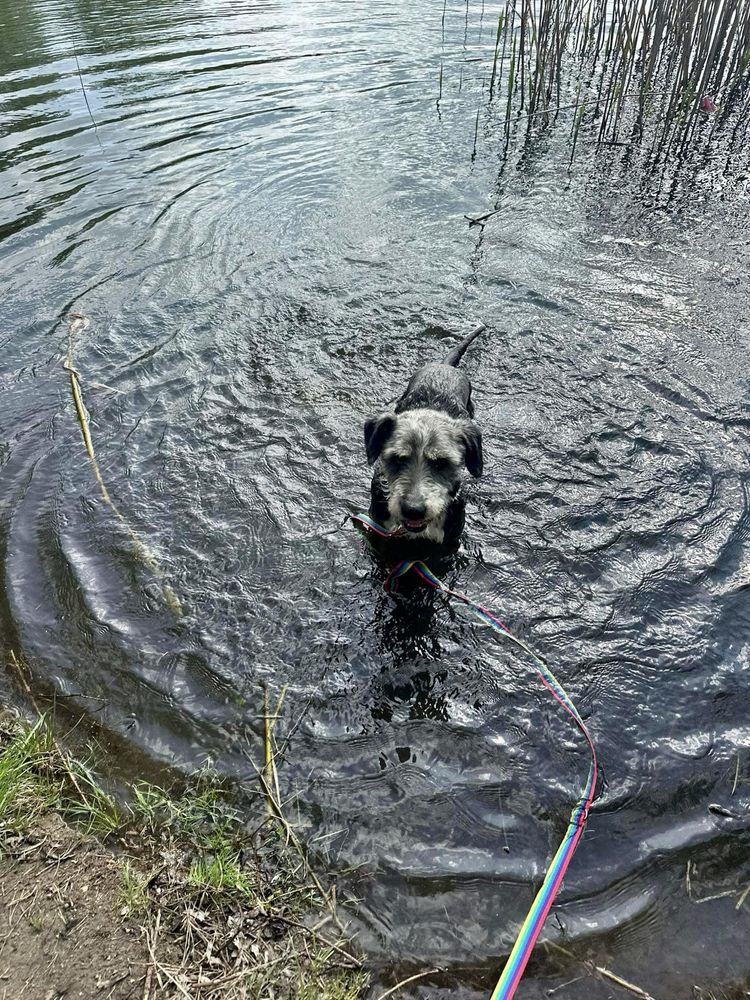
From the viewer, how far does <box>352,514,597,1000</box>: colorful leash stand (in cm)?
247

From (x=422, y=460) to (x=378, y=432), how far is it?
0.46m

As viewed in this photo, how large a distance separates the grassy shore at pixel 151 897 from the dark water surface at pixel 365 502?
24 cm

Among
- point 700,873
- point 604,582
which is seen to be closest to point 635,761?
point 700,873

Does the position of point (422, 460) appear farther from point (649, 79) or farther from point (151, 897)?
point (649, 79)

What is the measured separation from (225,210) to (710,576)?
823cm

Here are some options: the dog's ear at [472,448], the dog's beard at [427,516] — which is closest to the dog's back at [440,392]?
the dog's ear at [472,448]

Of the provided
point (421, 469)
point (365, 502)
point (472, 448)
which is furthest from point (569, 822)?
point (365, 502)

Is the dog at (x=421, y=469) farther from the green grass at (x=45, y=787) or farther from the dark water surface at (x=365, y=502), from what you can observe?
the green grass at (x=45, y=787)

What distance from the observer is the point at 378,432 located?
465 centimetres

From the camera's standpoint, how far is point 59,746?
11.4ft

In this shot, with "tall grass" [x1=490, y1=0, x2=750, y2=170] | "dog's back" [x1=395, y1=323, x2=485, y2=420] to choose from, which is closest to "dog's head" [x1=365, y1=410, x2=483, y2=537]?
"dog's back" [x1=395, y1=323, x2=485, y2=420]

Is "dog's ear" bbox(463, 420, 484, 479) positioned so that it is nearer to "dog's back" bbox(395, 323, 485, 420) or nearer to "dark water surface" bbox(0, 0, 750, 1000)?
"dog's back" bbox(395, 323, 485, 420)

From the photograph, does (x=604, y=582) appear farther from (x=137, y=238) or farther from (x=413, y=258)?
(x=137, y=238)

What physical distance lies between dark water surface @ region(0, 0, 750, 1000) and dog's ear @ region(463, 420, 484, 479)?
1.75 feet
